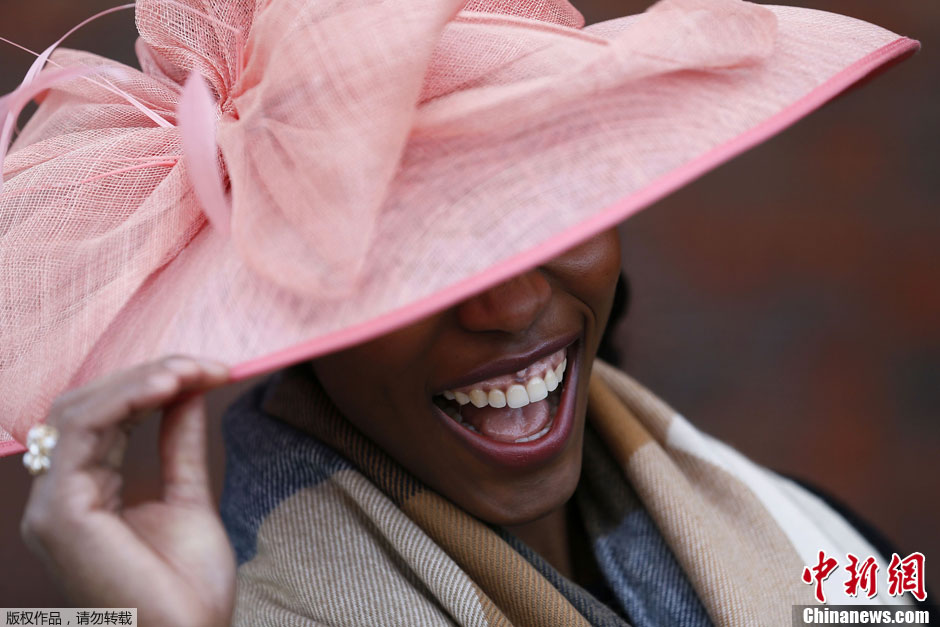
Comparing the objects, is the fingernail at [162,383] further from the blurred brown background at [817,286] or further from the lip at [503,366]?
the blurred brown background at [817,286]

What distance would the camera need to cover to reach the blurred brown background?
209 cm

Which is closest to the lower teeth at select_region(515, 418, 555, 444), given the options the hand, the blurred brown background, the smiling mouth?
the smiling mouth

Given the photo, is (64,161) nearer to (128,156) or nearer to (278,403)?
(128,156)

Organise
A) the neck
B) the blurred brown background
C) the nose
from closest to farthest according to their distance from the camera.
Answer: the nose
the neck
the blurred brown background

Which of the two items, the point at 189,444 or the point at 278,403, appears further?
the point at 278,403

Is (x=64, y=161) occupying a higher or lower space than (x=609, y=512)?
higher

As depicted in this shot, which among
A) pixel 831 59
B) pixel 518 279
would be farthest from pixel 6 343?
pixel 831 59

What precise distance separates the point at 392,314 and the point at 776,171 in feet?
6.63

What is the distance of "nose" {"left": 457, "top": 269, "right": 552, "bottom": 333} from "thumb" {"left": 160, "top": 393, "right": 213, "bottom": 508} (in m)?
0.24

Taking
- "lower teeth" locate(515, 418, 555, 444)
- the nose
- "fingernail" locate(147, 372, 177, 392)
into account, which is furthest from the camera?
"lower teeth" locate(515, 418, 555, 444)

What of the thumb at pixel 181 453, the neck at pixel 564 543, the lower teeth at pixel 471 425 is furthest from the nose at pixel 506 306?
the neck at pixel 564 543

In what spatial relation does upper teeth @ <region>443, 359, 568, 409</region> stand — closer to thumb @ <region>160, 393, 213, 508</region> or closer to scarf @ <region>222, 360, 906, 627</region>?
scarf @ <region>222, 360, 906, 627</region>

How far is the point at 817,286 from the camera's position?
224 centimetres

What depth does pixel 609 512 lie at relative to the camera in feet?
3.48
